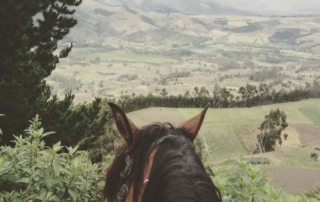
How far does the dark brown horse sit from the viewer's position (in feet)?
8.72

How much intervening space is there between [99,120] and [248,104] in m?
122

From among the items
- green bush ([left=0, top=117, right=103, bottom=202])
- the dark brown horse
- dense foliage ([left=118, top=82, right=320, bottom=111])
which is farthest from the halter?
dense foliage ([left=118, top=82, right=320, bottom=111])

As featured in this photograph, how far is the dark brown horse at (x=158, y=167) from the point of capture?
266cm

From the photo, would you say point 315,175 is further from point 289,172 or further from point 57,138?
point 57,138

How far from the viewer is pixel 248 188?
187 inches

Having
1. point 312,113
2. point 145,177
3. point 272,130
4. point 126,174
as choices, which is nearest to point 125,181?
point 126,174

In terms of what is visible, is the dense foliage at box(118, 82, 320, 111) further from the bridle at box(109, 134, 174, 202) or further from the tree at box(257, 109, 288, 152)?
the bridle at box(109, 134, 174, 202)

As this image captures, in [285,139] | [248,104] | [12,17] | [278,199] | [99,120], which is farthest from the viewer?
[248,104]

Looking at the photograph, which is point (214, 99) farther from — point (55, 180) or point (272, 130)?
point (55, 180)

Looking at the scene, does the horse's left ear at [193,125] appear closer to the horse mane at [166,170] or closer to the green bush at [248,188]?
the horse mane at [166,170]

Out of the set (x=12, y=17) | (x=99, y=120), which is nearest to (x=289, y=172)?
(x=99, y=120)

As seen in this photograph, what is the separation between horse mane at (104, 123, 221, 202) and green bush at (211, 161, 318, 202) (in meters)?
1.58

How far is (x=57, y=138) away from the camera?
2295cm

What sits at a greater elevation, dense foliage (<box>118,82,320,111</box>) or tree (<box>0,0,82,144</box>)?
tree (<box>0,0,82,144</box>)
